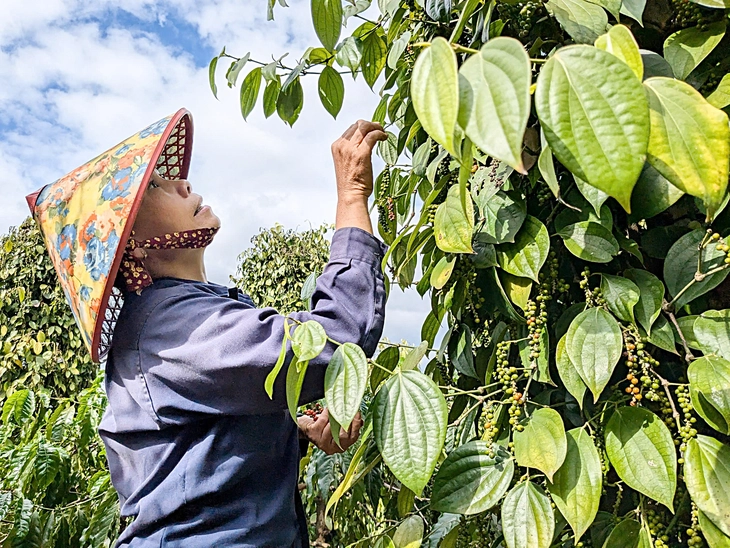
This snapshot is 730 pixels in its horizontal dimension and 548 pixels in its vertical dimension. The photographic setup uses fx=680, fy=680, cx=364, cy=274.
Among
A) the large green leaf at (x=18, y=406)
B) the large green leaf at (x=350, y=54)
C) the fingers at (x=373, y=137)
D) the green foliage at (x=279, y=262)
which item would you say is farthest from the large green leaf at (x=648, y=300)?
the green foliage at (x=279, y=262)

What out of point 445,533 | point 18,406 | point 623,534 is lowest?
point 18,406

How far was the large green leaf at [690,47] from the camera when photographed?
695mm

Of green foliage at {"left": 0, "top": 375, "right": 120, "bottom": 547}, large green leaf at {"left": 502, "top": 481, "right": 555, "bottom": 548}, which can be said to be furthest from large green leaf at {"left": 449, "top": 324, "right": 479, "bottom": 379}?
green foliage at {"left": 0, "top": 375, "right": 120, "bottom": 547}

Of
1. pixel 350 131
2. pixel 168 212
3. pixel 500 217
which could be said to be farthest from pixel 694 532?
pixel 168 212

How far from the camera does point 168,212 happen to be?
1.18 meters

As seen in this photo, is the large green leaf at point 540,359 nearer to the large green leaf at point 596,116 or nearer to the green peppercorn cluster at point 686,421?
the green peppercorn cluster at point 686,421

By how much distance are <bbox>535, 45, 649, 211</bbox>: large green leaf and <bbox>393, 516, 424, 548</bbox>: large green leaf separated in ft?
1.89

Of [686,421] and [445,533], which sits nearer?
[686,421]

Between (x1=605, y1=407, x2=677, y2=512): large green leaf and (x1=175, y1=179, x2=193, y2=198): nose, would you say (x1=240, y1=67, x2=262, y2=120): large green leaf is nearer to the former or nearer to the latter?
(x1=175, y1=179, x2=193, y2=198): nose

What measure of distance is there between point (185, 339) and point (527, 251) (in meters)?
0.53

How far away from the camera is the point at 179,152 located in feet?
4.64

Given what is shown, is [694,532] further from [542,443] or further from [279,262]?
[279,262]

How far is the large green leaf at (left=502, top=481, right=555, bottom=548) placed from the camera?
676 millimetres

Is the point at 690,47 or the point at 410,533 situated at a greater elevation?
the point at 690,47
